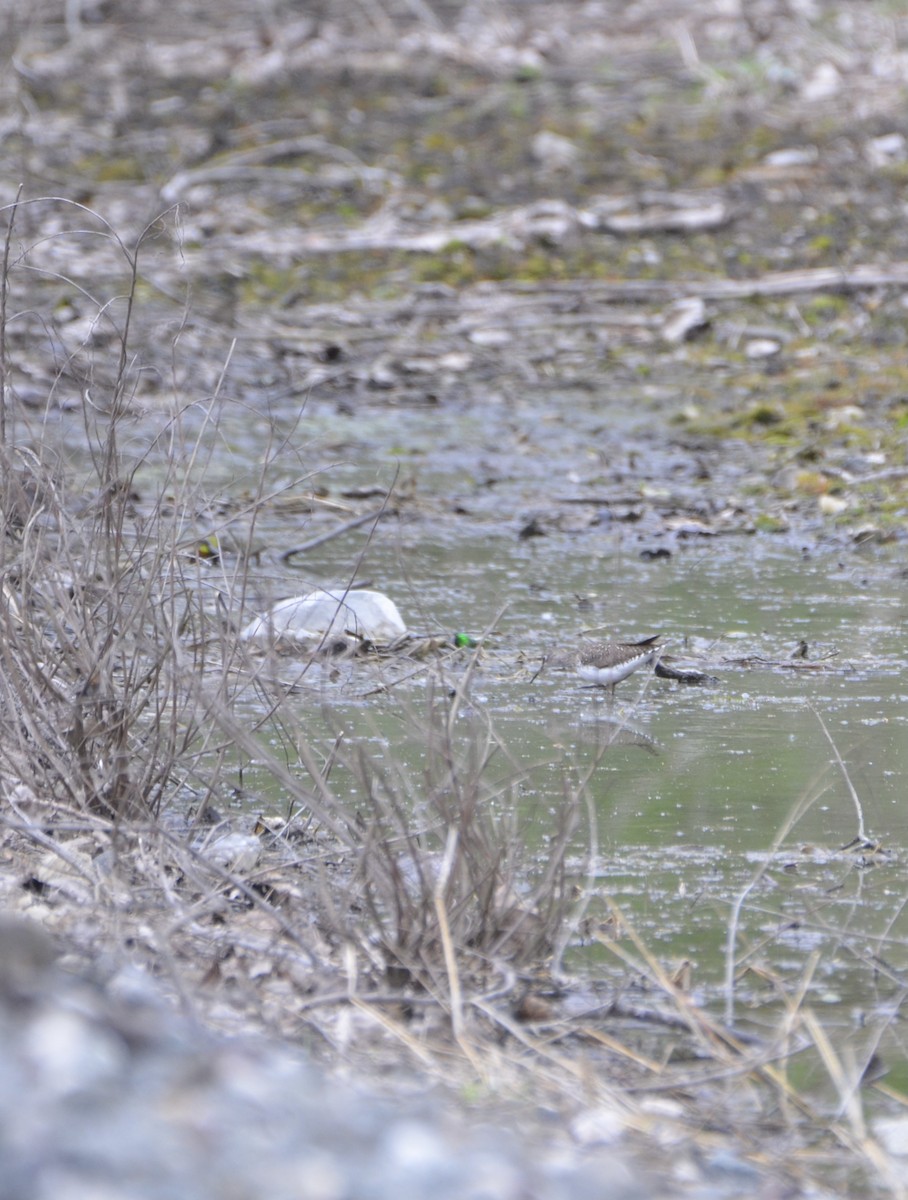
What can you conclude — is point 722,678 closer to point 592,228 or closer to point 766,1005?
point 766,1005

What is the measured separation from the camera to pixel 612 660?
4.36m

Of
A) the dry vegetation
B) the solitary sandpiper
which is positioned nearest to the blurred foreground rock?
the dry vegetation

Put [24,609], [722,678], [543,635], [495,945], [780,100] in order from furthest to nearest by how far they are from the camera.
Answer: [780,100], [543,635], [722,678], [24,609], [495,945]

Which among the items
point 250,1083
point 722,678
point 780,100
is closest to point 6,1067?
point 250,1083

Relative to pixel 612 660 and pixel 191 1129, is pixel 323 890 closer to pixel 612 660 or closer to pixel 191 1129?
pixel 191 1129

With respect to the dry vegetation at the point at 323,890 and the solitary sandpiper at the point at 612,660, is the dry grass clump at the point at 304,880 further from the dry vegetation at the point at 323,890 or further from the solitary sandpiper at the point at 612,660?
the solitary sandpiper at the point at 612,660

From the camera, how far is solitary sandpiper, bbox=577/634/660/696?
4359mm

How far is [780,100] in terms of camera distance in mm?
12250

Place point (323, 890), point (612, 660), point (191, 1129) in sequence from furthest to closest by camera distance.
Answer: point (612, 660), point (323, 890), point (191, 1129)

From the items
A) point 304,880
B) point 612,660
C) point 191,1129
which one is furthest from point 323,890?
point 612,660

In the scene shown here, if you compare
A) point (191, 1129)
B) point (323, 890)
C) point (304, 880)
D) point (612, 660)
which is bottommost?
point (612, 660)

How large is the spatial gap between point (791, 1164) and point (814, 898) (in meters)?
1.01

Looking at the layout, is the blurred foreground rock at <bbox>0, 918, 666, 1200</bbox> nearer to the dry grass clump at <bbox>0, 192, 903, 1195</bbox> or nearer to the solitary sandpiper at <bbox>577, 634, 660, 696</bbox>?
the dry grass clump at <bbox>0, 192, 903, 1195</bbox>

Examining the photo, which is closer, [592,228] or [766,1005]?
[766,1005]
